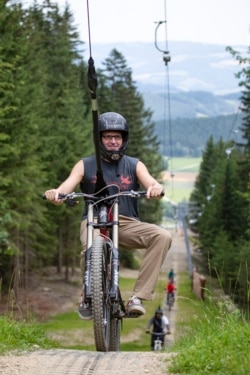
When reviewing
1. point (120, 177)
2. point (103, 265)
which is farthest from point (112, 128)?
point (103, 265)

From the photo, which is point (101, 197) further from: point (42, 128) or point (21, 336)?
point (42, 128)

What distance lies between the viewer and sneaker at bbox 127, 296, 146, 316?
313 inches

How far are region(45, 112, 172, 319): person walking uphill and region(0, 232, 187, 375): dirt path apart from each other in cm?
113

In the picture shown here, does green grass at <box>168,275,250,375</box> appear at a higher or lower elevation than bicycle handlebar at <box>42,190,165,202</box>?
lower

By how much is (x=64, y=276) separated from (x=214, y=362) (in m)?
Result: 51.6

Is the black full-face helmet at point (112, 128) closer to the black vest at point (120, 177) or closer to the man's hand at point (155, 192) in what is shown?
the black vest at point (120, 177)

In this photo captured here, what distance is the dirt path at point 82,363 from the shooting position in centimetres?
609

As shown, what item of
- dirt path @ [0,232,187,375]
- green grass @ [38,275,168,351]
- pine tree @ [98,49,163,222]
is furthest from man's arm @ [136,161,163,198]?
pine tree @ [98,49,163,222]

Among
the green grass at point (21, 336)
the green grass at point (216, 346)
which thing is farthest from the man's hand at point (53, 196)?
the green grass at point (216, 346)

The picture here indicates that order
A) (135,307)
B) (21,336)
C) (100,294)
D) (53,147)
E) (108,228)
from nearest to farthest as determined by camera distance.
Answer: (100,294)
(21,336)
(108,228)
(135,307)
(53,147)

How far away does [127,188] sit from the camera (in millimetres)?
8164

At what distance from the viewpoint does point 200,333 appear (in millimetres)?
6637

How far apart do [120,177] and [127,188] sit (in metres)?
0.13

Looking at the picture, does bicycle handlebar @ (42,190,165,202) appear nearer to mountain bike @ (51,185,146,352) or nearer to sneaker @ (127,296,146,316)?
mountain bike @ (51,185,146,352)
